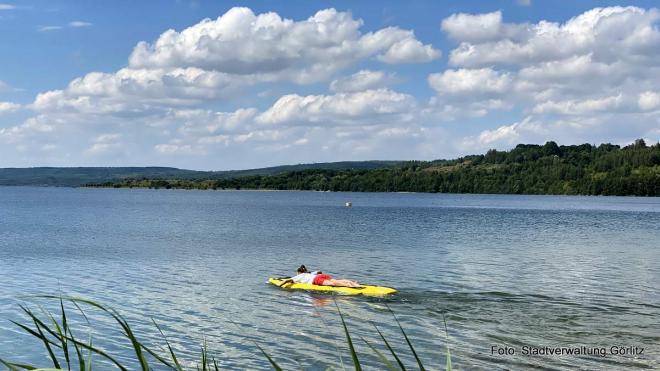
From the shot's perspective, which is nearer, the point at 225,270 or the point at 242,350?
the point at 242,350

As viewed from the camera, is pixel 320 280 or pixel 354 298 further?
pixel 320 280

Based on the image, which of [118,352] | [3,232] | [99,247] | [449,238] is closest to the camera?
[118,352]

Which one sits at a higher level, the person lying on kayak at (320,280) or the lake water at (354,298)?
the person lying on kayak at (320,280)

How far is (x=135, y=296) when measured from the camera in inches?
1242

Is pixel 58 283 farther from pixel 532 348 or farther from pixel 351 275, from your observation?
pixel 532 348

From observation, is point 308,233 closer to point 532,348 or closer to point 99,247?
point 99,247

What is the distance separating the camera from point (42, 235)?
69.8 metres

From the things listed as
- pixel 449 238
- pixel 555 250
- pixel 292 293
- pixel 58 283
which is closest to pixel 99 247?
pixel 58 283

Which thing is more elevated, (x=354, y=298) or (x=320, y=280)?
(x=320, y=280)

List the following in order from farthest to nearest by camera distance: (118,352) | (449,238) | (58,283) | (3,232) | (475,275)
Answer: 1. (3,232)
2. (449,238)
3. (475,275)
4. (58,283)
5. (118,352)

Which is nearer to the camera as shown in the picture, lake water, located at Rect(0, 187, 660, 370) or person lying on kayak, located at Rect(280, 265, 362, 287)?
lake water, located at Rect(0, 187, 660, 370)

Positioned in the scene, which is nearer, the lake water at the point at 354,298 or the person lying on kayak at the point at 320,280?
the lake water at the point at 354,298

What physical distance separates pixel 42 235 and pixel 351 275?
42694 millimetres

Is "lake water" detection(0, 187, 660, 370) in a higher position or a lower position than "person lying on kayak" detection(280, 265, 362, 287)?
lower
